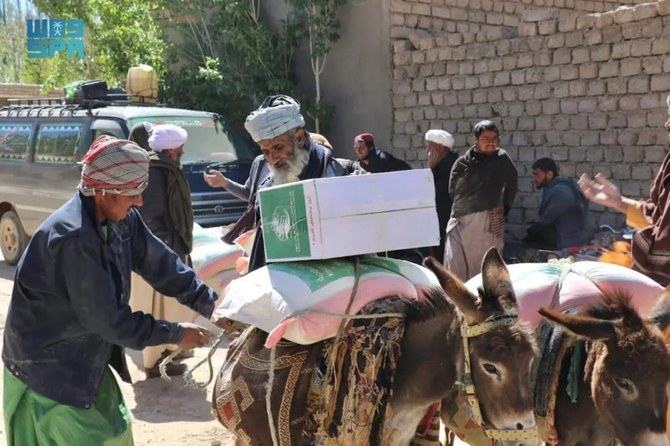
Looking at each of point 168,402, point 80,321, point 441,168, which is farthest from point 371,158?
point 80,321

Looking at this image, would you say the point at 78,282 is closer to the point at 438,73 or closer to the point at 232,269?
the point at 232,269

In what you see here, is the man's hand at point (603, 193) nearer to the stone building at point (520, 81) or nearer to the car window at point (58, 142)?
the stone building at point (520, 81)

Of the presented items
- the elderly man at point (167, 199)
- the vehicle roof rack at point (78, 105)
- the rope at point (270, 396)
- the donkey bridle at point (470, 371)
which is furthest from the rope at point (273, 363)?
the vehicle roof rack at point (78, 105)

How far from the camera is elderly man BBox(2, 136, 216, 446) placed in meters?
3.00

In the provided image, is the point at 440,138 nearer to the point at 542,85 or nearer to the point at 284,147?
the point at 542,85

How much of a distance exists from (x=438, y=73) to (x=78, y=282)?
819 centimetres

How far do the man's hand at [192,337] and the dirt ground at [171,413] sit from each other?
2268mm

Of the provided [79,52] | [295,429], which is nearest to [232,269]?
[295,429]

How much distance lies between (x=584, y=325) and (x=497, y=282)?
35 cm

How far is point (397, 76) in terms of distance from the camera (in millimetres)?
11133

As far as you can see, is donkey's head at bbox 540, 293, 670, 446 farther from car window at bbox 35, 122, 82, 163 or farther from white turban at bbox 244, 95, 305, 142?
car window at bbox 35, 122, 82, 163

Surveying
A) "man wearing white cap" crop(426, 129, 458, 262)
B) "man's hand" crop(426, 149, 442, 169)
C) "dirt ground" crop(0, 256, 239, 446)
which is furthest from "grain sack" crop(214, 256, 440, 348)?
"man's hand" crop(426, 149, 442, 169)

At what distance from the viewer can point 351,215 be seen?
3.20m

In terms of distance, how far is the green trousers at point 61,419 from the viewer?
3.13 metres
